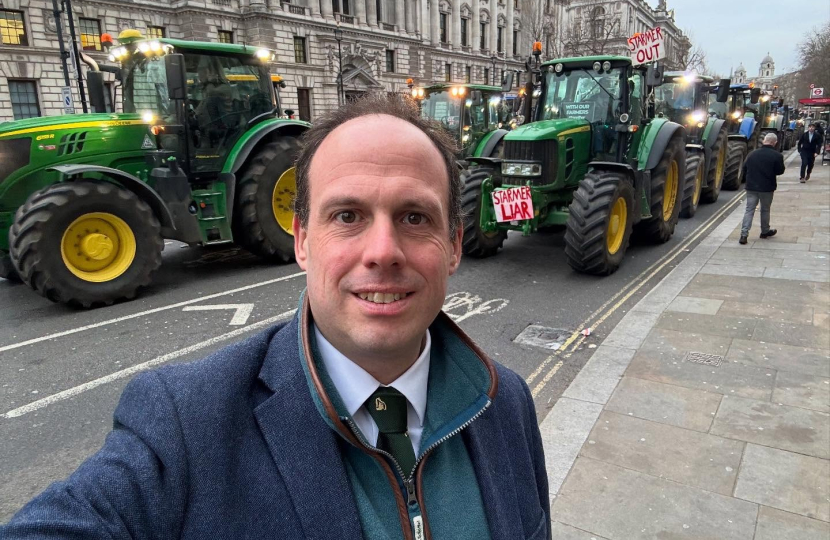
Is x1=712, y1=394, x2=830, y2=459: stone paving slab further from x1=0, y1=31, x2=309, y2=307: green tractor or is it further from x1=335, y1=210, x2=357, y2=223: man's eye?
x1=0, y1=31, x2=309, y2=307: green tractor

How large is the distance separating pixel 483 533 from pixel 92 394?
4.20 meters

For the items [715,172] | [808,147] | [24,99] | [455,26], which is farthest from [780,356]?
[455,26]

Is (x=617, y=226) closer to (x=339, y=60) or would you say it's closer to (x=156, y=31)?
(x=156, y=31)

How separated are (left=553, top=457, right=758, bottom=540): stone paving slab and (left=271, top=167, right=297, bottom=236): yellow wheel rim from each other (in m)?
6.39

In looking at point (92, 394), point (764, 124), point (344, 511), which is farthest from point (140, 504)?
point (764, 124)

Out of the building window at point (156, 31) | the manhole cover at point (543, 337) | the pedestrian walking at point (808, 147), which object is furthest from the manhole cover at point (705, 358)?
the building window at point (156, 31)

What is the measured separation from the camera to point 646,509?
2969mm

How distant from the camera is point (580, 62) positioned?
8.33m

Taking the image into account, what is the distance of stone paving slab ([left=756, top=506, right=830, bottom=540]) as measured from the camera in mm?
2744

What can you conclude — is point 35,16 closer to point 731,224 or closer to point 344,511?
point 731,224

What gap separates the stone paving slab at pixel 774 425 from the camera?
351 centimetres

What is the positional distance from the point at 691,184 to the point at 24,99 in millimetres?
31048

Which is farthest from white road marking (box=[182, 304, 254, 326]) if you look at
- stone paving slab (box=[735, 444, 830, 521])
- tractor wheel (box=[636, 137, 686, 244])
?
tractor wheel (box=[636, 137, 686, 244])

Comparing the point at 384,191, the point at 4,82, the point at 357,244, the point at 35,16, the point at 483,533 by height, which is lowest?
the point at 483,533
